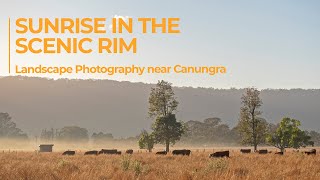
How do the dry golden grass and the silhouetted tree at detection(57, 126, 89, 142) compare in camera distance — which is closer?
the dry golden grass

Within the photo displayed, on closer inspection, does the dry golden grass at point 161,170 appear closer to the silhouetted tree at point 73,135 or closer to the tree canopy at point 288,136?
the tree canopy at point 288,136

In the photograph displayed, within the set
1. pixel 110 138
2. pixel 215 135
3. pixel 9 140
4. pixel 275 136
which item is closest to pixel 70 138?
pixel 110 138

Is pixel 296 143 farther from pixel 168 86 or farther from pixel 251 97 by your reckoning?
pixel 168 86

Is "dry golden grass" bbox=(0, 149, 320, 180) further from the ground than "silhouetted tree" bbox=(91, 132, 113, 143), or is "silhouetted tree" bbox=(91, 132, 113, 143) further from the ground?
"dry golden grass" bbox=(0, 149, 320, 180)

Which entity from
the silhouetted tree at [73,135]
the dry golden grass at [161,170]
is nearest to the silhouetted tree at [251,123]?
the dry golden grass at [161,170]

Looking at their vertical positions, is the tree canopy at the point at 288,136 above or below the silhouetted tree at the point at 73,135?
above

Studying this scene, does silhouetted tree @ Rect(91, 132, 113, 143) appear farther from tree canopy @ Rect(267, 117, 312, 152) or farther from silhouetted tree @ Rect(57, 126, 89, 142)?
tree canopy @ Rect(267, 117, 312, 152)

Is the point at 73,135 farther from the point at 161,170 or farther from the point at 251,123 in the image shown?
the point at 161,170

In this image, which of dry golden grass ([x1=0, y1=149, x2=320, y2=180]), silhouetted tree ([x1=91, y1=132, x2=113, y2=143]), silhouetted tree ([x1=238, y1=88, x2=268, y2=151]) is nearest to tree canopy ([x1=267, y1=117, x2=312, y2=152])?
silhouetted tree ([x1=238, y1=88, x2=268, y2=151])

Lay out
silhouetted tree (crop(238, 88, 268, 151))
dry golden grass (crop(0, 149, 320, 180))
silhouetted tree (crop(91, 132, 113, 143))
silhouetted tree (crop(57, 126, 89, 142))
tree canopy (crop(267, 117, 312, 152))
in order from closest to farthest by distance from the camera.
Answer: dry golden grass (crop(0, 149, 320, 180))
tree canopy (crop(267, 117, 312, 152))
silhouetted tree (crop(238, 88, 268, 151))
silhouetted tree (crop(91, 132, 113, 143))
silhouetted tree (crop(57, 126, 89, 142))

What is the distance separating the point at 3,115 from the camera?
149 m

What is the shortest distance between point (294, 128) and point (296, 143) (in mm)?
2421

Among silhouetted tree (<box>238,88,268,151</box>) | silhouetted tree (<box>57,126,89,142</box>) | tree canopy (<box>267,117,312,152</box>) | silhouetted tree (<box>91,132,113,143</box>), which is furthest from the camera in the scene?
silhouetted tree (<box>57,126,89,142</box>)

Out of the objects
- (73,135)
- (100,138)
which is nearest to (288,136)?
(100,138)
